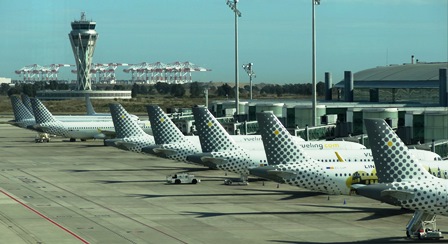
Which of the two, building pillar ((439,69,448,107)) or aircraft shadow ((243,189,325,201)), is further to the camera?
building pillar ((439,69,448,107))

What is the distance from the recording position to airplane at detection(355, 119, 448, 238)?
5144cm

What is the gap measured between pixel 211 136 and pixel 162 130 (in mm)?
11386

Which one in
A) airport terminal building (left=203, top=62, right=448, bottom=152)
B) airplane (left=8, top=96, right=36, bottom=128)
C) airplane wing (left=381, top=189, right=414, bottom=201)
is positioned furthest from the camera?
airplane (left=8, top=96, right=36, bottom=128)

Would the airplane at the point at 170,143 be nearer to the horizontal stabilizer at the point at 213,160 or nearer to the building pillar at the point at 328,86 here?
the horizontal stabilizer at the point at 213,160

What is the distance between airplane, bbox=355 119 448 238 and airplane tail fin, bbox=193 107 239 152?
1071 inches

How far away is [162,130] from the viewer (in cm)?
8894

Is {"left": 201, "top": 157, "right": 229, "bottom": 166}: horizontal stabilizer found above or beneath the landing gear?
above

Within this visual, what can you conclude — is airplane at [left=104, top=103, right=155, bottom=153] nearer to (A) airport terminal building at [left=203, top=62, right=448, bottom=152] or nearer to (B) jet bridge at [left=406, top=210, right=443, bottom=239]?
(A) airport terminal building at [left=203, top=62, right=448, bottom=152]

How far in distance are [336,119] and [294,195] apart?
4351cm

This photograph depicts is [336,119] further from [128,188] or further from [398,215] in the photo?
[398,215]

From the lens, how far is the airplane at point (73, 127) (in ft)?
481

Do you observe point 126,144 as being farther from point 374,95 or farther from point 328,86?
point 328,86

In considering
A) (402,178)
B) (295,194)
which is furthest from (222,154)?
(402,178)

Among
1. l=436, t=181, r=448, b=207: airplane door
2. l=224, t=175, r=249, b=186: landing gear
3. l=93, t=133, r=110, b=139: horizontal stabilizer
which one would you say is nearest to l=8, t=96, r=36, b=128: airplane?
l=93, t=133, r=110, b=139: horizontal stabilizer
